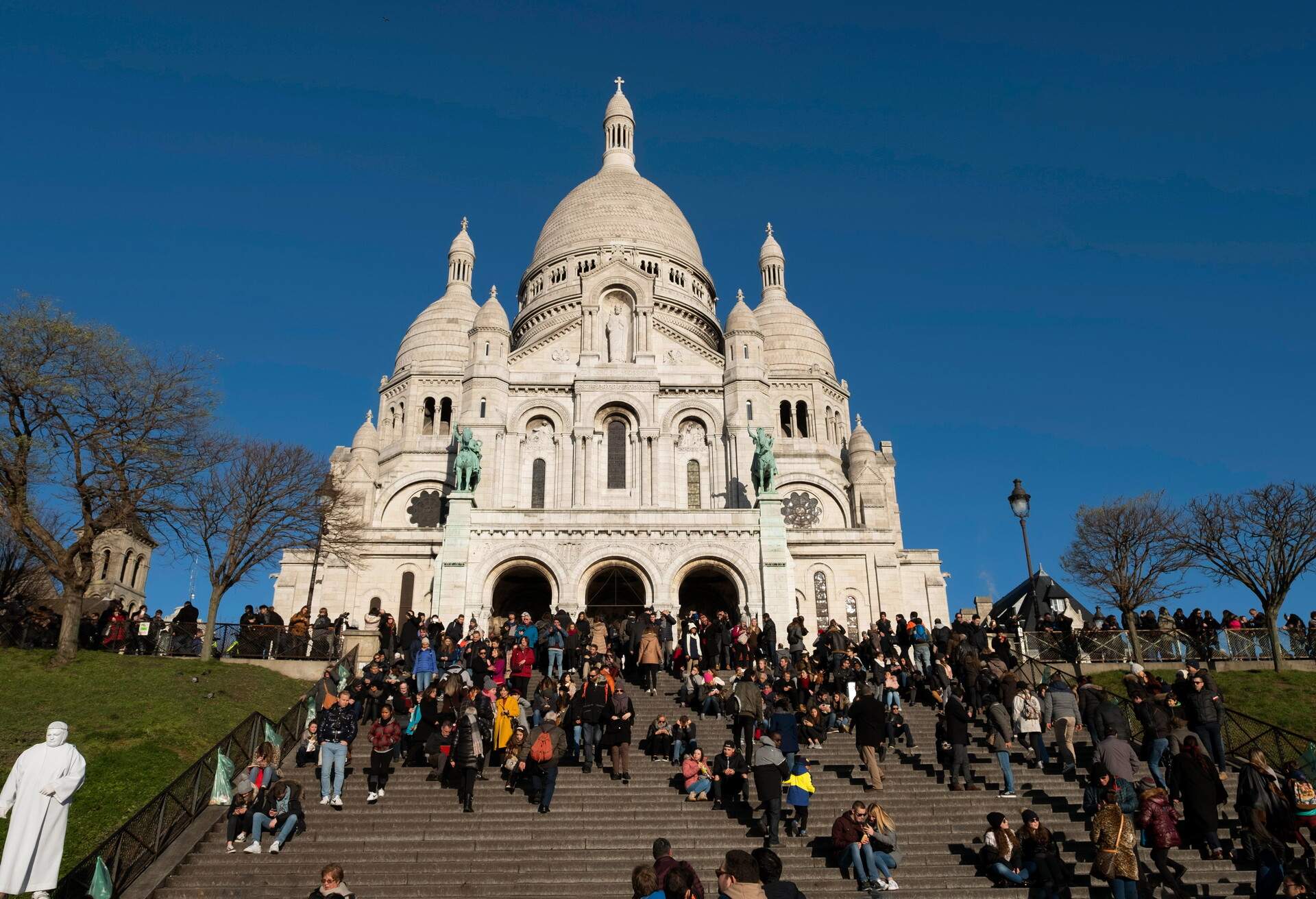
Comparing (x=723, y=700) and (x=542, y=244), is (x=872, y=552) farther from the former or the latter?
(x=542, y=244)

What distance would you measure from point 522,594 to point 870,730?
25218mm

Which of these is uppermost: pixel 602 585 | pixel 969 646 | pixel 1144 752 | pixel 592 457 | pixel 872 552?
pixel 592 457

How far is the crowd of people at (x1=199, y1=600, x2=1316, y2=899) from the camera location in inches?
522

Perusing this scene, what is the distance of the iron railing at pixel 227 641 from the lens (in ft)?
88.5

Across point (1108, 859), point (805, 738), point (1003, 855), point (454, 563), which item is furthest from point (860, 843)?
point (454, 563)

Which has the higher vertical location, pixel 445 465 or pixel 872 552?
pixel 445 465

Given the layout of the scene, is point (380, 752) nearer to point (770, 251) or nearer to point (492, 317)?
point (492, 317)

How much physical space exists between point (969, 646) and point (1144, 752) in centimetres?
644

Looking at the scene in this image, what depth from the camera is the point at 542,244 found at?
63688 millimetres

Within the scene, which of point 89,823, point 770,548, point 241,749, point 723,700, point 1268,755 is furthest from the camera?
point 770,548

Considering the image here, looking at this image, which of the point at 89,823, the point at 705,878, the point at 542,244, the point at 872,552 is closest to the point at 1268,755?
the point at 705,878

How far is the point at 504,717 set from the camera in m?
18.0

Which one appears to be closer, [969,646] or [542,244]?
[969,646]

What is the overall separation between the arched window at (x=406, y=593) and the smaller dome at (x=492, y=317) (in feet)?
37.6
